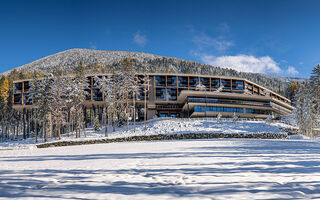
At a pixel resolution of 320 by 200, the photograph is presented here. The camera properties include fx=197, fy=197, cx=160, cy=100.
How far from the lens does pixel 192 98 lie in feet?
193

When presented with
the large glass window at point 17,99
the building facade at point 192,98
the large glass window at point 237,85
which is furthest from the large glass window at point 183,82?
the large glass window at point 17,99

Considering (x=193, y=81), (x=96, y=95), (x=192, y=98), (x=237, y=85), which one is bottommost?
(x=192, y=98)

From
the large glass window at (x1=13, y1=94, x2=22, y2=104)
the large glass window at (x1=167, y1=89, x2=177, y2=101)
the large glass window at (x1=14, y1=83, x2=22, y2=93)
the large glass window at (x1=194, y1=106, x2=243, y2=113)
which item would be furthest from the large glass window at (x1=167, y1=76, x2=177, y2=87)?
the large glass window at (x1=14, y1=83, x2=22, y2=93)

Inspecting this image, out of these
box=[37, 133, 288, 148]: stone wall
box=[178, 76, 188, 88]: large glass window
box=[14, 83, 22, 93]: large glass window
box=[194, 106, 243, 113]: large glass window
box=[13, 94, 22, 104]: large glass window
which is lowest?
box=[37, 133, 288, 148]: stone wall

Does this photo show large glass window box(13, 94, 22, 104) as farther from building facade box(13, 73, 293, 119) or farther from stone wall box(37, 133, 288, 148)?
stone wall box(37, 133, 288, 148)

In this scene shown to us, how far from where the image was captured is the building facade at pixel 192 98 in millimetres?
59250

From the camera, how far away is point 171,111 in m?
73.6

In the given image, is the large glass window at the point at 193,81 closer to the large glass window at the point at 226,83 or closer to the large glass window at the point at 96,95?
the large glass window at the point at 226,83

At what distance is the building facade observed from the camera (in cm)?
5925

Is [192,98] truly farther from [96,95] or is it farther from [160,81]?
[96,95]

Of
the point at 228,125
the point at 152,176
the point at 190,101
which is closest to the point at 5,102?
the point at 190,101

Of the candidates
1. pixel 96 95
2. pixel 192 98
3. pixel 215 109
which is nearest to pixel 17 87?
pixel 96 95

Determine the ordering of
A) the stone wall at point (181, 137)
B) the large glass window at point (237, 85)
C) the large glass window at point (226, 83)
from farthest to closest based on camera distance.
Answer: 1. the large glass window at point (237, 85)
2. the large glass window at point (226, 83)
3. the stone wall at point (181, 137)

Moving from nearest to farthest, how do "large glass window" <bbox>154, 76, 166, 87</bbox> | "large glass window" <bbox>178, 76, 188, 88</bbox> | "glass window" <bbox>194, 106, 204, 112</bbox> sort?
"glass window" <bbox>194, 106, 204, 112</bbox>, "large glass window" <bbox>154, 76, 166, 87</bbox>, "large glass window" <bbox>178, 76, 188, 88</bbox>
